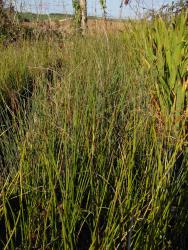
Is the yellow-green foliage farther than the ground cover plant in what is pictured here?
Yes

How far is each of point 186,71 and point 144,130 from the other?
95 cm

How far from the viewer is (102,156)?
4.57 feet

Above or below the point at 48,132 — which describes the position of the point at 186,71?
above

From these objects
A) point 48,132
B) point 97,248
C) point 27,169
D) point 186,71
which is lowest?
point 97,248

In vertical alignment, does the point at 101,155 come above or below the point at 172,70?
below

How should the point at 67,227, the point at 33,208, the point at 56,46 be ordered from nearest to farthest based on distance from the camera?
the point at 67,227, the point at 33,208, the point at 56,46

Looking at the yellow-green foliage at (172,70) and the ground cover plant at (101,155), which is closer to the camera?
the ground cover plant at (101,155)

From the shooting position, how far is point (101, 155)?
141 cm

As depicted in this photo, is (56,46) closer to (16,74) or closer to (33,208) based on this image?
(16,74)

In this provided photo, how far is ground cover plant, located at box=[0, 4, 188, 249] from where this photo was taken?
1.15m

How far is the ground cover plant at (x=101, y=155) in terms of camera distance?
3.76 feet

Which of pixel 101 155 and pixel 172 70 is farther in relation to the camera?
pixel 172 70

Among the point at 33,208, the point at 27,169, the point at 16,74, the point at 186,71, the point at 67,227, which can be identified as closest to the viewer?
the point at 67,227

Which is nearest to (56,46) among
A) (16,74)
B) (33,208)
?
(16,74)
